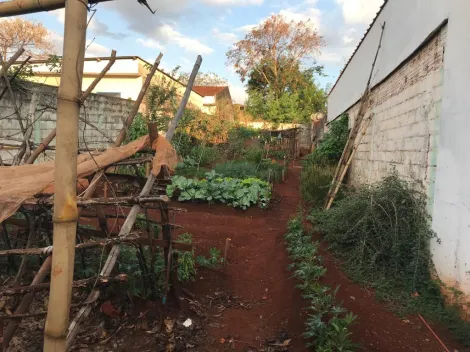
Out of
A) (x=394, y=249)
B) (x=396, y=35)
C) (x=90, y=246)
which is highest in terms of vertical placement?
(x=396, y=35)

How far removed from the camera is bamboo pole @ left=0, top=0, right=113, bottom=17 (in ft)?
4.68

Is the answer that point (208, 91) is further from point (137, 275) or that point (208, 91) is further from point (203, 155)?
point (137, 275)

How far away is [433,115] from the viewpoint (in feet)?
12.8

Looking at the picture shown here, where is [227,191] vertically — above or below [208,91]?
below

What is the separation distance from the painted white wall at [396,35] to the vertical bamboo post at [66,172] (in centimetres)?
394

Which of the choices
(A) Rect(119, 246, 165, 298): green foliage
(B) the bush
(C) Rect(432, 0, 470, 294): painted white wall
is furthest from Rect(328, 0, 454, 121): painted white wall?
(B) the bush

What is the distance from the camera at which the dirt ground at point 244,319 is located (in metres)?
3.01

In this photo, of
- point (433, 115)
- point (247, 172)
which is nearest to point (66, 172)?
point (433, 115)

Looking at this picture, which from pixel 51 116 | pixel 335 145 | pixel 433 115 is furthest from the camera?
pixel 335 145

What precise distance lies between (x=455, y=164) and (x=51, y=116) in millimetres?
8150

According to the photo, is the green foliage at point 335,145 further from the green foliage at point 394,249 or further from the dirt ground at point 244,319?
the dirt ground at point 244,319

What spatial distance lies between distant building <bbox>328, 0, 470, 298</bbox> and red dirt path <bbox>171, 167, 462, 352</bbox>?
0.76 m

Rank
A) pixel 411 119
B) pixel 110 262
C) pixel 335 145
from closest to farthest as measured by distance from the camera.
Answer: pixel 110 262 < pixel 411 119 < pixel 335 145

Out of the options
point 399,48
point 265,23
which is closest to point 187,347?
point 399,48
